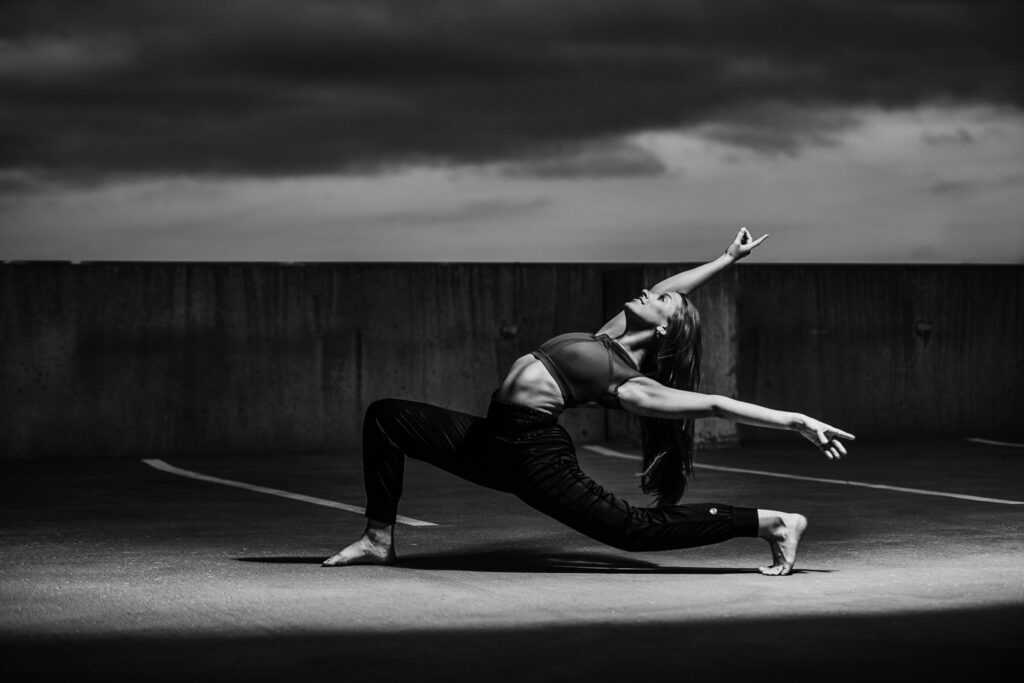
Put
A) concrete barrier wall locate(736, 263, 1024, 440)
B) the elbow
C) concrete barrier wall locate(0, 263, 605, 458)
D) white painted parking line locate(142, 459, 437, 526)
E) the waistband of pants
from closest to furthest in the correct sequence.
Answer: the elbow, the waistband of pants, white painted parking line locate(142, 459, 437, 526), concrete barrier wall locate(0, 263, 605, 458), concrete barrier wall locate(736, 263, 1024, 440)

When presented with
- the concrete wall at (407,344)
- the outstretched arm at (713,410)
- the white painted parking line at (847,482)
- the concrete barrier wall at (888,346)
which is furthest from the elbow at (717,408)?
the concrete barrier wall at (888,346)

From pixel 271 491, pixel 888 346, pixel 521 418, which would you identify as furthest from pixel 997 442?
pixel 521 418

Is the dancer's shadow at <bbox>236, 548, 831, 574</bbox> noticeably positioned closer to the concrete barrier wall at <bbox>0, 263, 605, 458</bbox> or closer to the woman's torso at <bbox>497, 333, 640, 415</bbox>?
the woman's torso at <bbox>497, 333, 640, 415</bbox>

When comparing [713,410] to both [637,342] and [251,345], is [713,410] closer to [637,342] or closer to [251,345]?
[637,342]

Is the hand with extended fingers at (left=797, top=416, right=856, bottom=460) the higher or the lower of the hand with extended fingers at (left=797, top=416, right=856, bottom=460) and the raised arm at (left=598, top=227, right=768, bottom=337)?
the lower

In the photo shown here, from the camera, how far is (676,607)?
5.49 metres

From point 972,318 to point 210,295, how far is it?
772cm

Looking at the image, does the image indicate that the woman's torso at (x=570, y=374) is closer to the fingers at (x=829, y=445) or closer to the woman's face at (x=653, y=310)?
the woman's face at (x=653, y=310)

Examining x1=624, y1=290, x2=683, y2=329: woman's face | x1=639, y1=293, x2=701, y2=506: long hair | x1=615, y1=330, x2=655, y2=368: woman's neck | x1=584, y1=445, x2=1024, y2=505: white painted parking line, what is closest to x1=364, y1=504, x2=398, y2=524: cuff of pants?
x1=639, y1=293, x2=701, y2=506: long hair

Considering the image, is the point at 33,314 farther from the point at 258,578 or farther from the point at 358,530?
the point at 258,578

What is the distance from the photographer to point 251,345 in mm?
13977

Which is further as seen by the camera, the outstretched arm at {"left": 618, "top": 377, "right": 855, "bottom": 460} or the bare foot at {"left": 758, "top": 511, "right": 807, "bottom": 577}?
the bare foot at {"left": 758, "top": 511, "right": 807, "bottom": 577}

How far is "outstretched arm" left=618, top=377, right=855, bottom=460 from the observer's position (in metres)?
5.75

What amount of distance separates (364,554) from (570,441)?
109cm
